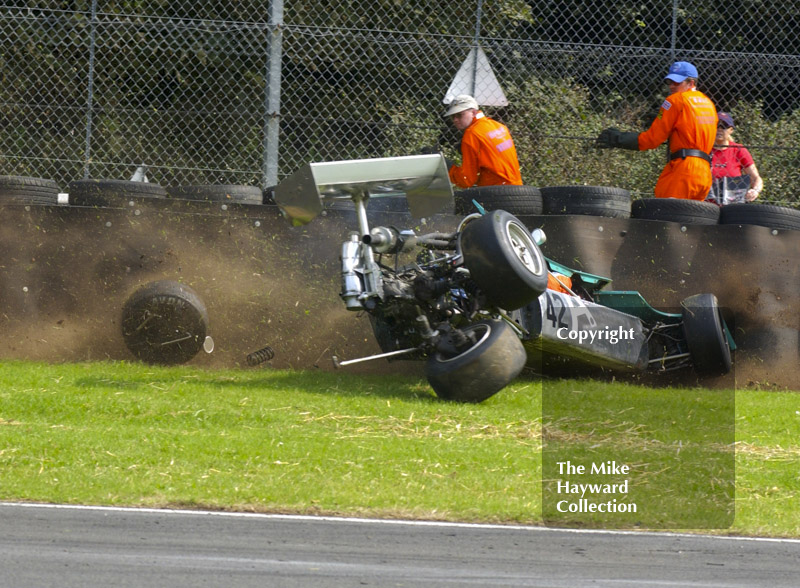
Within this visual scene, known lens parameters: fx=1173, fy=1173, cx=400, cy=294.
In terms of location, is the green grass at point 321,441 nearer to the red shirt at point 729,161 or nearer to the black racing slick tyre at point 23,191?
the black racing slick tyre at point 23,191

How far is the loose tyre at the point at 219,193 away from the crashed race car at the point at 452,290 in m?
1.28

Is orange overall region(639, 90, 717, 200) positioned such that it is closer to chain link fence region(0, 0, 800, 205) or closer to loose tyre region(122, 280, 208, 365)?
chain link fence region(0, 0, 800, 205)

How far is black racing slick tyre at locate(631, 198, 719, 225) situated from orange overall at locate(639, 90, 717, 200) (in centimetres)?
60

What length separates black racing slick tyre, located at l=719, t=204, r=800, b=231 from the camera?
387 inches

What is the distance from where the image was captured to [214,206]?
30.8 ft

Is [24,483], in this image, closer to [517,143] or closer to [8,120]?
[8,120]

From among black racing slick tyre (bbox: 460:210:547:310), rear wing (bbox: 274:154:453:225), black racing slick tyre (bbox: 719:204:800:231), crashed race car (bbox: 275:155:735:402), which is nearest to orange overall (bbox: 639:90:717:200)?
black racing slick tyre (bbox: 719:204:800:231)

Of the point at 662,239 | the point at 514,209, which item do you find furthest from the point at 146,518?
the point at 662,239

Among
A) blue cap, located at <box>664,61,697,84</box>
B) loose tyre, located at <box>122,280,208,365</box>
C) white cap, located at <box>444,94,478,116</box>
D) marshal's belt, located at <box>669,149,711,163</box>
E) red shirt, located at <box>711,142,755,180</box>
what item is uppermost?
blue cap, located at <box>664,61,697,84</box>

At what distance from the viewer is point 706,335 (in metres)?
9.11

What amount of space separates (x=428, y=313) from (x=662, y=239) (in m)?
2.63

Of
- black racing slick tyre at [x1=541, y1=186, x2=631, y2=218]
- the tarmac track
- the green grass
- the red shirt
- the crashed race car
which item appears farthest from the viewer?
the red shirt

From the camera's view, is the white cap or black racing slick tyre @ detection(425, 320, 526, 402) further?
the white cap

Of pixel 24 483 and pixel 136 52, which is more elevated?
pixel 136 52
